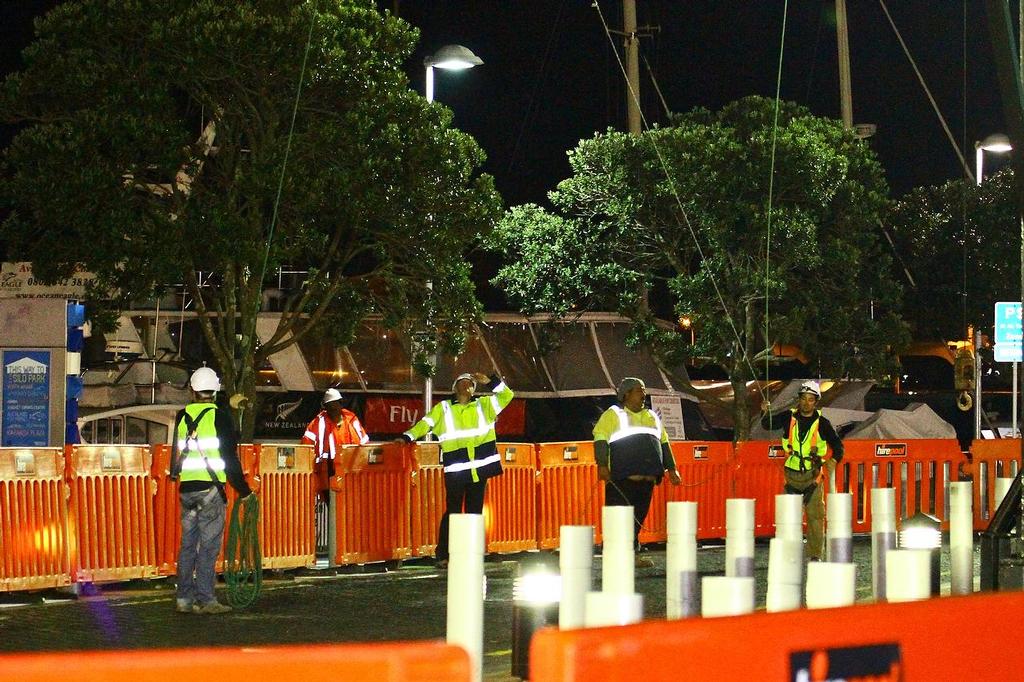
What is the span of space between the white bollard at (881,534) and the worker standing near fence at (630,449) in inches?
286

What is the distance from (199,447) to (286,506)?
128 inches

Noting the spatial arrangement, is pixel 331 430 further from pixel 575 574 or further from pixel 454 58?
pixel 575 574

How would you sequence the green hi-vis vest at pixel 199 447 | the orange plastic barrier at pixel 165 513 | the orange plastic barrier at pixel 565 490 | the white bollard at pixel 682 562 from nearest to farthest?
the white bollard at pixel 682 562 < the green hi-vis vest at pixel 199 447 < the orange plastic barrier at pixel 165 513 < the orange plastic barrier at pixel 565 490

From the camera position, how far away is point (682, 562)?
592 cm

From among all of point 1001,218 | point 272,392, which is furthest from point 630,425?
point 1001,218

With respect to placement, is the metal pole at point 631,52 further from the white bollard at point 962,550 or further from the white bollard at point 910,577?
the white bollard at point 910,577

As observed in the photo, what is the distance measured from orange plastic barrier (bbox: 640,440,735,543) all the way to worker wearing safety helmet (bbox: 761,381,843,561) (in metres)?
2.95

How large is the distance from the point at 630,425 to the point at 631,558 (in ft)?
30.9

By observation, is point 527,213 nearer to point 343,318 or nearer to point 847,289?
point 847,289

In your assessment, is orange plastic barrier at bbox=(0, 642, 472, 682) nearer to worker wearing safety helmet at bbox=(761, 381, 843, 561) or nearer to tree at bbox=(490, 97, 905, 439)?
worker wearing safety helmet at bbox=(761, 381, 843, 561)

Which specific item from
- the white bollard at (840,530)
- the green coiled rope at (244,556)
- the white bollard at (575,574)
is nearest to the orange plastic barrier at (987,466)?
the green coiled rope at (244,556)

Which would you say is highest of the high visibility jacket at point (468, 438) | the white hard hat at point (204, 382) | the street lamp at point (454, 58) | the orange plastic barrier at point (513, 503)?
the street lamp at point (454, 58)

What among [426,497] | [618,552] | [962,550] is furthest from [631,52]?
[618,552]

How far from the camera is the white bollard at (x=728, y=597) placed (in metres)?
4.65
